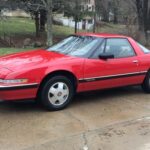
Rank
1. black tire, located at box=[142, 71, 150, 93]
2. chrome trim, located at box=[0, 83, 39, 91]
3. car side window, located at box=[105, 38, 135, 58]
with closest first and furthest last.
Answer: chrome trim, located at box=[0, 83, 39, 91]
car side window, located at box=[105, 38, 135, 58]
black tire, located at box=[142, 71, 150, 93]

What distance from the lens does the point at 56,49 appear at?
7.56 metres

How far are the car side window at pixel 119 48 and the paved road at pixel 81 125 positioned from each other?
3.02 ft

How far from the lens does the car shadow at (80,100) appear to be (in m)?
6.61

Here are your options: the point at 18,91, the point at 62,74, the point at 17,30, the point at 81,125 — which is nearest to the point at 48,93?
the point at 62,74

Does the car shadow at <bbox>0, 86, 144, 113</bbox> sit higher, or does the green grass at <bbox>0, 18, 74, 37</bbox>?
the car shadow at <bbox>0, 86, 144, 113</bbox>

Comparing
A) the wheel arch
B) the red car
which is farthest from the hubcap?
the wheel arch

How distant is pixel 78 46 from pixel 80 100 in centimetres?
107

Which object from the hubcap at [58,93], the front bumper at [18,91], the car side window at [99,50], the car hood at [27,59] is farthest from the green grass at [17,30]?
the front bumper at [18,91]

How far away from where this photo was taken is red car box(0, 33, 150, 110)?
240 inches

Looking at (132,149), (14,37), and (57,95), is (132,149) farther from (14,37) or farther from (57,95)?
(14,37)

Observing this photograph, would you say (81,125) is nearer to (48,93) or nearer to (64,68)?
(48,93)

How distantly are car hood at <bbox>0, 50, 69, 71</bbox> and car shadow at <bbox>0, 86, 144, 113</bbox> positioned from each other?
778 mm

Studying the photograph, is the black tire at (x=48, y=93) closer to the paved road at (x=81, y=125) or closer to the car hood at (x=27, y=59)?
the paved road at (x=81, y=125)

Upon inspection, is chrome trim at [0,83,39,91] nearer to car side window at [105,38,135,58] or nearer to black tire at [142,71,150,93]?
car side window at [105,38,135,58]
